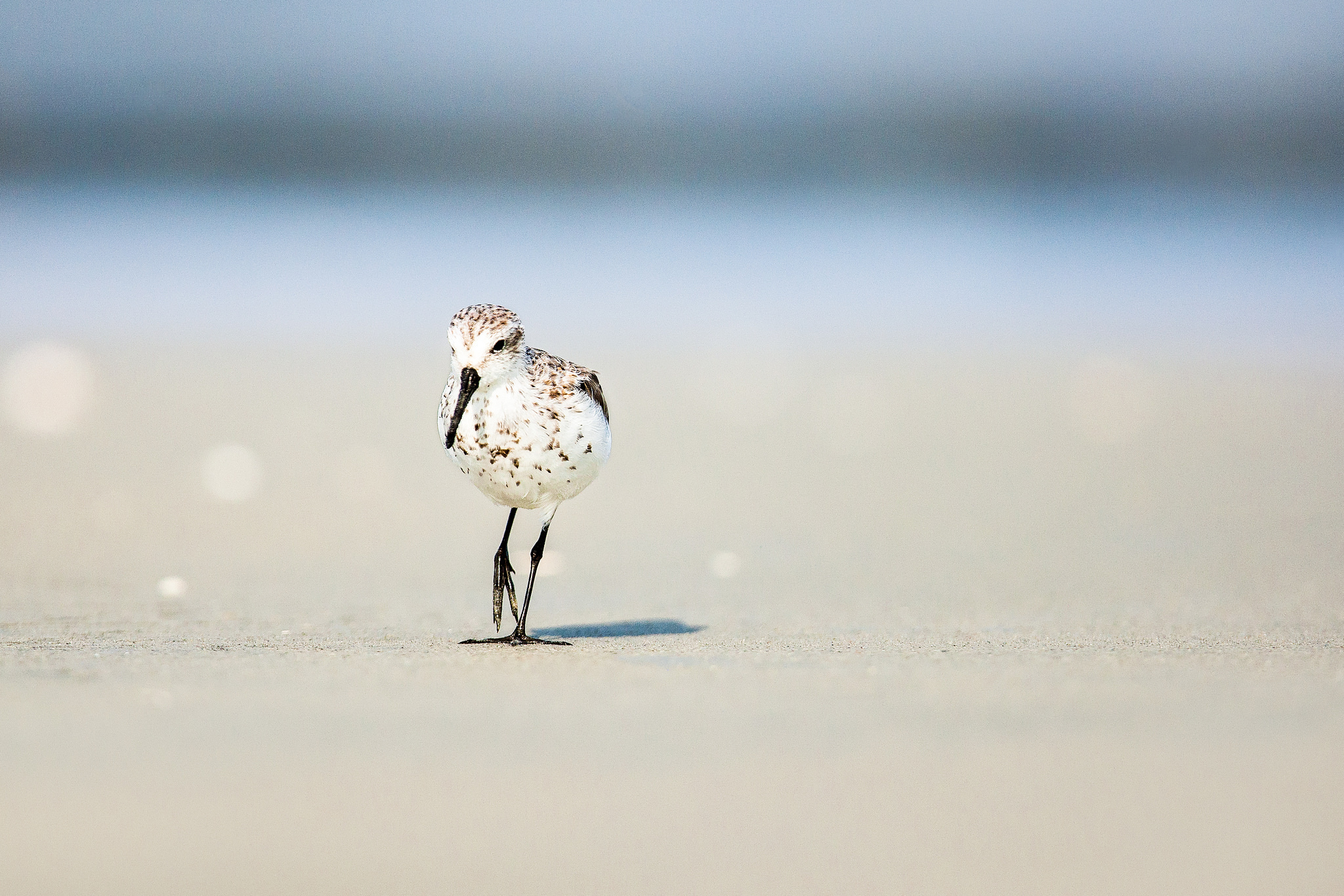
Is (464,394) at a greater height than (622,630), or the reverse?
(464,394)

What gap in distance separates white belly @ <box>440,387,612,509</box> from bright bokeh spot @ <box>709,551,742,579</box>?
6.31 ft

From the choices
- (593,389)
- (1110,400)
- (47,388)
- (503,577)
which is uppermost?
(1110,400)

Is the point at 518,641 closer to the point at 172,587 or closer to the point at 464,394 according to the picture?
the point at 464,394

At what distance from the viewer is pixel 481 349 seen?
4.40 meters

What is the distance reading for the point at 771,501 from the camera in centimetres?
798

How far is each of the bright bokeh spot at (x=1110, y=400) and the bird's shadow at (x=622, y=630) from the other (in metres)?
4.80

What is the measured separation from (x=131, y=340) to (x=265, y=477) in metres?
4.31

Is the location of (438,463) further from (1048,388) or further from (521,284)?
(521,284)

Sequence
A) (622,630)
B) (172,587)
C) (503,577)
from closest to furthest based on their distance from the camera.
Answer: (622,630)
(503,577)
(172,587)

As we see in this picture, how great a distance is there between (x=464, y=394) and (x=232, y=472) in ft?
14.0

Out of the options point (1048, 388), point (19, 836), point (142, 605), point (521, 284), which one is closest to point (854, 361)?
point (1048, 388)

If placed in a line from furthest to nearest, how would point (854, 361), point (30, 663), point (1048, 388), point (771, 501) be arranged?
point (854, 361) → point (1048, 388) → point (771, 501) → point (30, 663)

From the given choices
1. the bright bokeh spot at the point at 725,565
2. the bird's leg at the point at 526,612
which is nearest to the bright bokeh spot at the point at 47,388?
the bright bokeh spot at the point at 725,565

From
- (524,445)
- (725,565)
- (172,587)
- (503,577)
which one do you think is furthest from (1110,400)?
(172,587)
